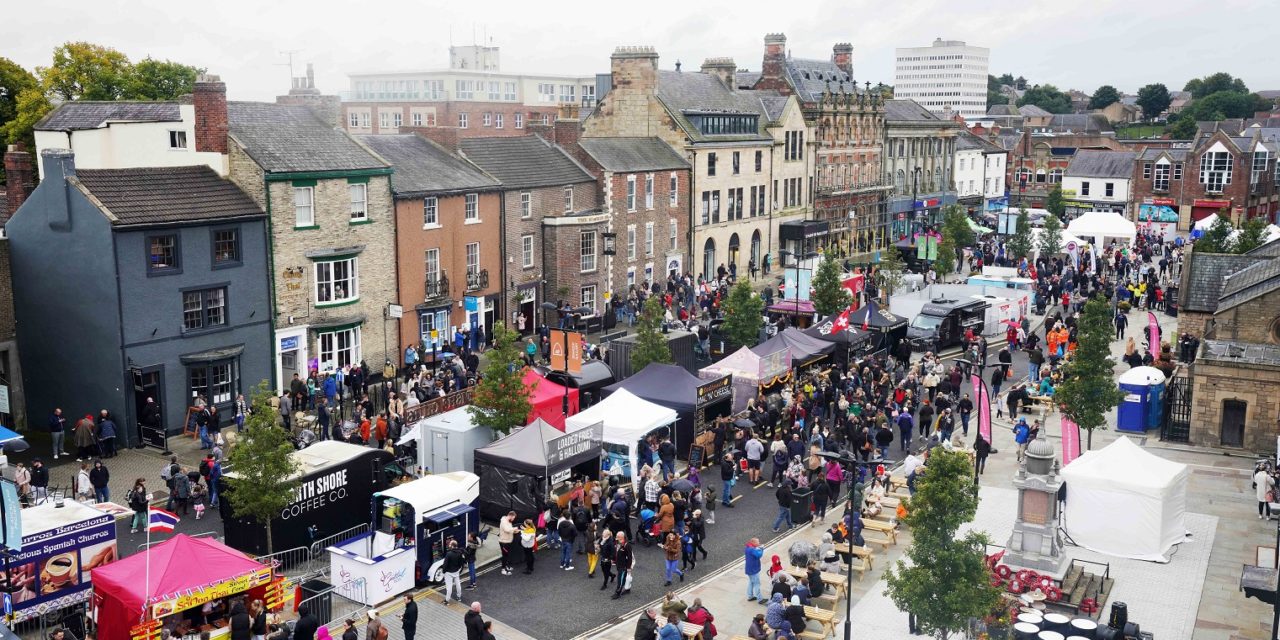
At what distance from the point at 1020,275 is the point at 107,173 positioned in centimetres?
4127

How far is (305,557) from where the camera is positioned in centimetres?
2316

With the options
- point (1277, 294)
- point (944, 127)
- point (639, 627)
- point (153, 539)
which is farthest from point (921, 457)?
point (944, 127)

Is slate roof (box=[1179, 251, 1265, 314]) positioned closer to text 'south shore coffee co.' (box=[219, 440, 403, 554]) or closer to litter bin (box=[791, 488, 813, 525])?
litter bin (box=[791, 488, 813, 525])

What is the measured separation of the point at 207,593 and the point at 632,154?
38731mm

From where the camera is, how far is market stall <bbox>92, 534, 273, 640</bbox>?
1775cm

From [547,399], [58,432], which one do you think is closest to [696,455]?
[547,399]

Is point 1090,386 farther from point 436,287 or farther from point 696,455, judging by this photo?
point 436,287

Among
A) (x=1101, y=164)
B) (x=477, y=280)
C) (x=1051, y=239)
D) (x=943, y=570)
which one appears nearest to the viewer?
(x=943, y=570)

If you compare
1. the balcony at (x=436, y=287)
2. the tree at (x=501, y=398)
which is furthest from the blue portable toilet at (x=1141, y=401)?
the balcony at (x=436, y=287)

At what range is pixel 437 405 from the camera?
31.3 metres

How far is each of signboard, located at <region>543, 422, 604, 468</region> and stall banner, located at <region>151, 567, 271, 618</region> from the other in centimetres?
744

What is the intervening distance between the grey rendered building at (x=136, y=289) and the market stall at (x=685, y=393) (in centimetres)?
1215

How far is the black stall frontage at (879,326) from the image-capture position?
41.2m

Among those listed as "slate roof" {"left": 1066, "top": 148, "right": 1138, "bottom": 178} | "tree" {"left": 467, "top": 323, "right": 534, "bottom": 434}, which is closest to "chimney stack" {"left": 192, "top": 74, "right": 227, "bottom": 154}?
"tree" {"left": 467, "top": 323, "right": 534, "bottom": 434}
